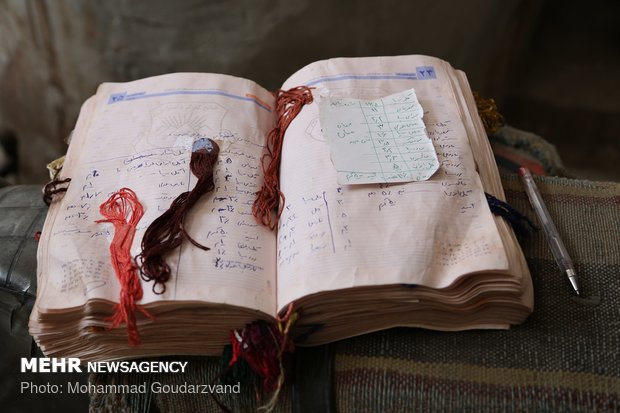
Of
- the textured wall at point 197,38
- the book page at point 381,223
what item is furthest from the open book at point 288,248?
the textured wall at point 197,38

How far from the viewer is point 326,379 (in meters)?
0.66

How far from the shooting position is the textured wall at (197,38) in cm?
141

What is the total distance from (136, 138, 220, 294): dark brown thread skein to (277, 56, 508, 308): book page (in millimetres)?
103

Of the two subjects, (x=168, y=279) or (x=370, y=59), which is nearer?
(x=168, y=279)

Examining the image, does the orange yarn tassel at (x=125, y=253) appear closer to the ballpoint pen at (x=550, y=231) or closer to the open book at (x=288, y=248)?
the open book at (x=288, y=248)

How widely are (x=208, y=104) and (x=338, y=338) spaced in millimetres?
407

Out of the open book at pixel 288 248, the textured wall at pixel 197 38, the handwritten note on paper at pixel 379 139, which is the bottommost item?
the open book at pixel 288 248

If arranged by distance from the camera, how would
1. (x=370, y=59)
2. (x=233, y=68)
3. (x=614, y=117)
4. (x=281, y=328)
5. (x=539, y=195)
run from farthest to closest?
(x=614, y=117) → (x=233, y=68) → (x=370, y=59) → (x=539, y=195) → (x=281, y=328)

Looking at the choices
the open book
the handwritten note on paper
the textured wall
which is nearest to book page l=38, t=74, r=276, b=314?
the open book

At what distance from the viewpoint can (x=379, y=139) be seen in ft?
2.63

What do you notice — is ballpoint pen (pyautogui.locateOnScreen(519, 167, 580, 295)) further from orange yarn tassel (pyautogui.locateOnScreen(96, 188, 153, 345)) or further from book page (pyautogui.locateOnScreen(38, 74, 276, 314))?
orange yarn tassel (pyautogui.locateOnScreen(96, 188, 153, 345))

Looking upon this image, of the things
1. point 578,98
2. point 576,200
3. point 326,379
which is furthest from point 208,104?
point 578,98

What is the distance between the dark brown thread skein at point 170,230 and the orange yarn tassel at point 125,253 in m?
0.02

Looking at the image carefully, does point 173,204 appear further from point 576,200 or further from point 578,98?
point 578,98
